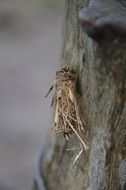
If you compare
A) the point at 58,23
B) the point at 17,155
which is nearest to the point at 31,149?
the point at 17,155

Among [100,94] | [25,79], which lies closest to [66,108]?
[100,94]

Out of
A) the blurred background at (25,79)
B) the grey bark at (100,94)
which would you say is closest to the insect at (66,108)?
the grey bark at (100,94)

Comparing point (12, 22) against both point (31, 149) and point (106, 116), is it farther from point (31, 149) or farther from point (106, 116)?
point (106, 116)

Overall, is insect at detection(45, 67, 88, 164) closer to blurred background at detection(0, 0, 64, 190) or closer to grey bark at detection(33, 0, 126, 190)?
grey bark at detection(33, 0, 126, 190)

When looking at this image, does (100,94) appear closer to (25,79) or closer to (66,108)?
(66,108)

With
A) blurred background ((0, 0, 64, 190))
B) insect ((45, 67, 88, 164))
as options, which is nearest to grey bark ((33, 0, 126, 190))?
insect ((45, 67, 88, 164))
